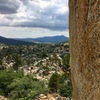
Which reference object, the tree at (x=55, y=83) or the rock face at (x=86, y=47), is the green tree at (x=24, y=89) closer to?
the tree at (x=55, y=83)

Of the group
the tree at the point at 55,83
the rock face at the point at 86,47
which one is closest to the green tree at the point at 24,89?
the tree at the point at 55,83

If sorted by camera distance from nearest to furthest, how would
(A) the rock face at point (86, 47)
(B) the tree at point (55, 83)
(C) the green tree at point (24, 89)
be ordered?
1. (A) the rock face at point (86, 47)
2. (C) the green tree at point (24, 89)
3. (B) the tree at point (55, 83)

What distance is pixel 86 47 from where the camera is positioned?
8.66 meters

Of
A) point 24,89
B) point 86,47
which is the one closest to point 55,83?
point 24,89

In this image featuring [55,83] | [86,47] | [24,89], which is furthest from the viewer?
[55,83]

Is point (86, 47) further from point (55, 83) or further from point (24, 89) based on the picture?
point (55, 83)

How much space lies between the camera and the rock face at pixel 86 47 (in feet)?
27.3

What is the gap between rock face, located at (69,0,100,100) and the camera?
8.32 metres

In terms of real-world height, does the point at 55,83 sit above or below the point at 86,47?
below

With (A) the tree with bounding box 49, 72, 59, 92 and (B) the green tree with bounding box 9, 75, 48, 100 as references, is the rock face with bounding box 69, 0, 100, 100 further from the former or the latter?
(A) the tree with bounding box 49, 72, 59, 92

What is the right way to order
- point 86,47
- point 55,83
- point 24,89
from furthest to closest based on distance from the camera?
point 55,83 → point 24,89 → point 86,47

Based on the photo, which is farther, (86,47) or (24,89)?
(24,89)

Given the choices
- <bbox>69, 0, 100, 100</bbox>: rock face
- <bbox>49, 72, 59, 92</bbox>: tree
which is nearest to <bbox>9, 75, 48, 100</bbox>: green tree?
<bbox>49, 72, 59, 92</bbox>: tree

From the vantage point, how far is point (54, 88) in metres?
88.1
